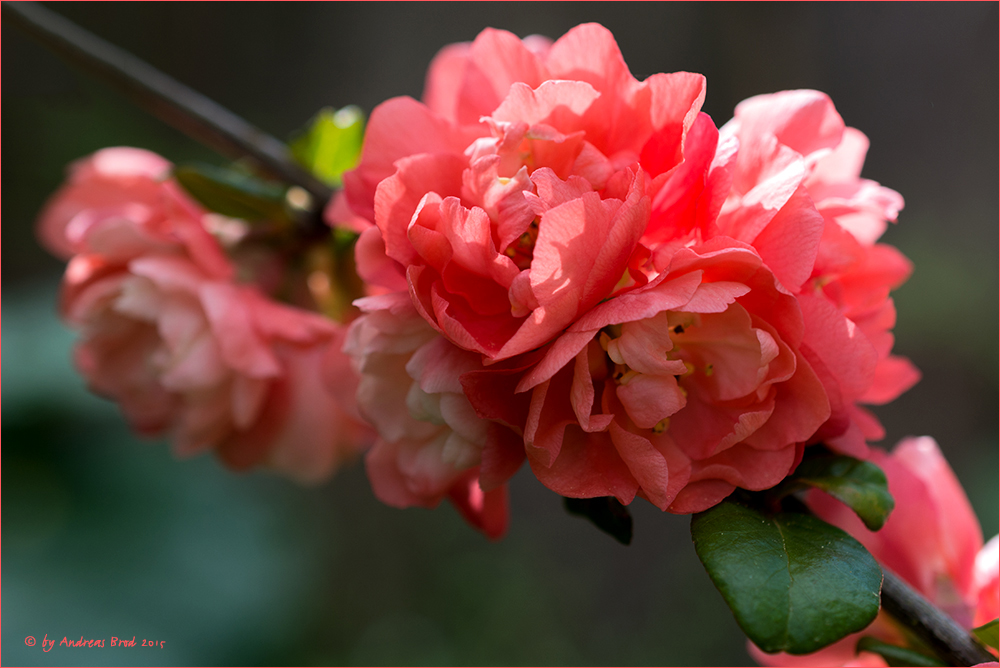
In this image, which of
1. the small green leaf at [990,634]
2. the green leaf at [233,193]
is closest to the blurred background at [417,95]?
the green leaf at [233,193]

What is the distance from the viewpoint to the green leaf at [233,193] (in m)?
0.66

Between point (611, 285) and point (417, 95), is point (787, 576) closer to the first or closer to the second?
point (611, 285)

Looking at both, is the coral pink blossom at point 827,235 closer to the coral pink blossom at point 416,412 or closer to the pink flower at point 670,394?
the pink flower at point 670,394

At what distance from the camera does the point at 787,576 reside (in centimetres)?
36

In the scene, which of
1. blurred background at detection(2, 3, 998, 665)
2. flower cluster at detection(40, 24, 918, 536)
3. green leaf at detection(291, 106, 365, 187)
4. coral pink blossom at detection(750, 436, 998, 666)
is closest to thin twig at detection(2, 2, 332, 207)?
green leaf at detection(291, 106, 365, 187)

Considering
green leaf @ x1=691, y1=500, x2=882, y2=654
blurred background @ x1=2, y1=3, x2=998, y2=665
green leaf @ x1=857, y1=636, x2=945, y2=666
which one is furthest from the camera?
blurred background @ x1=2, y1=3, x2=998, y2=665

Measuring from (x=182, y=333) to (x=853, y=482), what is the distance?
0.55m

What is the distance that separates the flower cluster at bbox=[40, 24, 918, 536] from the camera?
1.22 ft

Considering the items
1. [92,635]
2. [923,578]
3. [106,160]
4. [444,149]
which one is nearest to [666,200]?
[444,149]

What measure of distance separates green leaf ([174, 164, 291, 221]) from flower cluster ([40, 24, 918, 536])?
205 mm

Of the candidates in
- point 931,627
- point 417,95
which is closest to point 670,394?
point 931,627

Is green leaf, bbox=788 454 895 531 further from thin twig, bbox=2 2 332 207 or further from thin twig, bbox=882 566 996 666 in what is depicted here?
thin twig, bbox=2 2 332 207

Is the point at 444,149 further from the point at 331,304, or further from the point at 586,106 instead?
the point at 331,304

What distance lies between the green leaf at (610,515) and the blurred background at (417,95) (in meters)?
1.28
